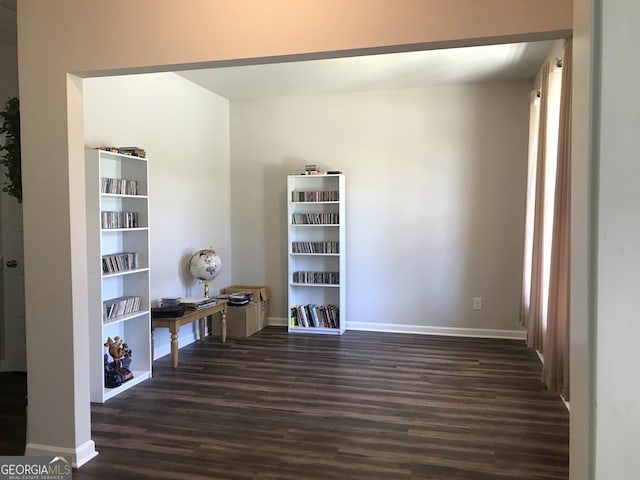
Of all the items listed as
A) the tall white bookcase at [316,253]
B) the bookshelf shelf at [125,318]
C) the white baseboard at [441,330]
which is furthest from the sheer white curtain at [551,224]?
the bookshelf shelf at [125,318]

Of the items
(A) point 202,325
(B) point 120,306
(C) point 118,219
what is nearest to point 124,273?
(B) point 120,306

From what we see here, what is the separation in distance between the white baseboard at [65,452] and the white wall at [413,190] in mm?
3465

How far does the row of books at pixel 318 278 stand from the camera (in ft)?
18.5

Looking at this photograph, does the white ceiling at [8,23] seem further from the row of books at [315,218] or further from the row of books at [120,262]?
the row of books at [315,218]

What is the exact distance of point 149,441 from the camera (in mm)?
2934

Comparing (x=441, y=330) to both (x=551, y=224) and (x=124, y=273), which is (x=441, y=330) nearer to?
(x=551, y=224)

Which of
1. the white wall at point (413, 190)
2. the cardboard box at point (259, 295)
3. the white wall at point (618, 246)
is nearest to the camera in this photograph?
the white wall at point (618, 246)

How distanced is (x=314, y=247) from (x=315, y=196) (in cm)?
58

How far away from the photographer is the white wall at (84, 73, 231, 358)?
4.15 meters

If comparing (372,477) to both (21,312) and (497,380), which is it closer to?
(497,380)

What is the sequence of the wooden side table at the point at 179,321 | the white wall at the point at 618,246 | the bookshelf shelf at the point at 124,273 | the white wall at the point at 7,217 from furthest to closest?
1. the white wall at the point at 7,217
2. the wooden side table at the point at 179,321
3. the bookshelf shelf at the point at 124,273
4. the white wall at the point at 618,246

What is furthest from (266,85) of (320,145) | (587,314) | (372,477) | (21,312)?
(587,314)

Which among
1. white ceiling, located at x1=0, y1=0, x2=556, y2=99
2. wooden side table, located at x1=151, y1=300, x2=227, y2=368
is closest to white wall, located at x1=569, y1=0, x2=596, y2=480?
white ceiling, located at x1=0, y1=0, x2=556, y2=99

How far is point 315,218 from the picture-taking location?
565cm
